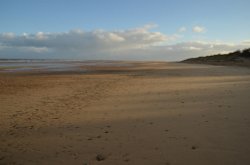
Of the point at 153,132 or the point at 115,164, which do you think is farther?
the point at 153,132

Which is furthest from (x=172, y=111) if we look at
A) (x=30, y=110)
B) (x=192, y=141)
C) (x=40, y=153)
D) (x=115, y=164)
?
(x=30, y=110)

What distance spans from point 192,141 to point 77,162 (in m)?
2.41

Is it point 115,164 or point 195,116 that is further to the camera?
point 195,116

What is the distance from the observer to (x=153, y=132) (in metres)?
5.66

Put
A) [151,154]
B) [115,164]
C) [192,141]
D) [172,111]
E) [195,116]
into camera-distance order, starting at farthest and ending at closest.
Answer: [172,111] < [195,116] < [192,141] < [151,154] < [115,164]

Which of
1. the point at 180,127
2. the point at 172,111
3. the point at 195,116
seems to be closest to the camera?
the point at 180,127

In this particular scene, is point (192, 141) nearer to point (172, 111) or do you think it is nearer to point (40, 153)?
point (172, 111)

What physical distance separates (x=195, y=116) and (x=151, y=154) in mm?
2942

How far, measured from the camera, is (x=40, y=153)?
4688 millimetres

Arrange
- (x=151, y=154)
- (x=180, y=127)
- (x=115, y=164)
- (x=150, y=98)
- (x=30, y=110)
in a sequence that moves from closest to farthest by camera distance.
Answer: (x=115, y=164)
(x=151, y=154)
(x=180, y=127)
(x=30, y=110)
(x=150, y=98)

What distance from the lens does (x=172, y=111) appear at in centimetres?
762

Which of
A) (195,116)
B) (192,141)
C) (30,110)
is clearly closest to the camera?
(192,141)

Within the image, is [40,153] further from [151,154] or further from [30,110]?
[30,110]

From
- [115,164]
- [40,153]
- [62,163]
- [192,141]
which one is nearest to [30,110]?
[40,153]
